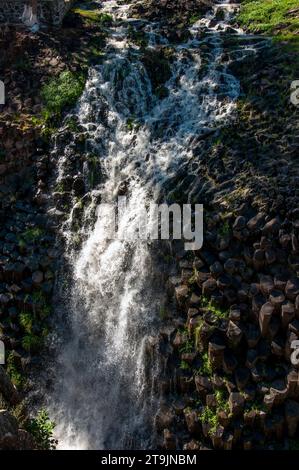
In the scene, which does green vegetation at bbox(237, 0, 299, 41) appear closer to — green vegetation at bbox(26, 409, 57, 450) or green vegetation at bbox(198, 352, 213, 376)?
green vegetation at bbox(198, 352, 213, 376)

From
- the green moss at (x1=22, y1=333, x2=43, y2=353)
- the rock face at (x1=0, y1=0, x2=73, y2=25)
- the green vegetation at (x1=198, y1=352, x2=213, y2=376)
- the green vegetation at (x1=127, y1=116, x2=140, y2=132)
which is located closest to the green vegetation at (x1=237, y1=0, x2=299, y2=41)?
the green vegetation at (x1=127, y1=116, x2=140, y2=132)

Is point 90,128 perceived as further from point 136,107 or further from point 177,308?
point 177,308

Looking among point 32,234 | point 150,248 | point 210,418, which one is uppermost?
point 32,234

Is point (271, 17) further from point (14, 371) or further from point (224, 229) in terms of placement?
point (14, 371)

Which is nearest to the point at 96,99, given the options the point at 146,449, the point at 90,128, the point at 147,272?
the point at 90,128

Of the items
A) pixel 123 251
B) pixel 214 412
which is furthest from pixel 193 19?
pixel 214 412

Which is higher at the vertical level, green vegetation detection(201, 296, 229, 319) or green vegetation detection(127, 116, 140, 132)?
green vegetation detection(127, 116, 140, 132)

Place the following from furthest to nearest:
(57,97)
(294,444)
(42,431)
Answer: (57,97)
(42,431)
(294,444)
